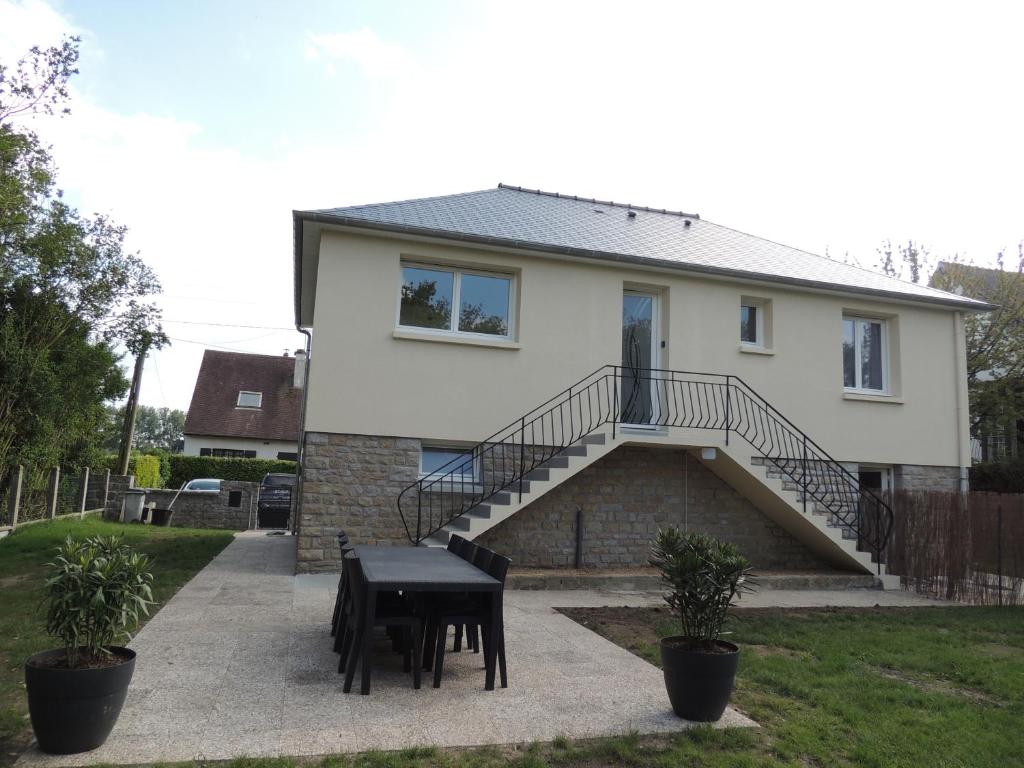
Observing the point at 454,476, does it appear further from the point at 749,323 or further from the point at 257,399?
the point at 257,399

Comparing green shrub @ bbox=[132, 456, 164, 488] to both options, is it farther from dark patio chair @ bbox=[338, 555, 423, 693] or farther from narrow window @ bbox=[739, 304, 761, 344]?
dark patio chair @ bbox=[338, 555, 423, 693]

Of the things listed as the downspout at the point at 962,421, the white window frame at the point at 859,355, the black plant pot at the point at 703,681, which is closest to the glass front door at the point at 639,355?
the white window frame at the point at 859,355

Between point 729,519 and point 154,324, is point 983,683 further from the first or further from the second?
point 154,324

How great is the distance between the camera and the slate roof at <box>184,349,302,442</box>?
100ft

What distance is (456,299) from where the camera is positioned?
10.4m

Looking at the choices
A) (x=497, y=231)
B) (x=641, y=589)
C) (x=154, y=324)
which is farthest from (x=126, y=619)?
(x=154, y=324)

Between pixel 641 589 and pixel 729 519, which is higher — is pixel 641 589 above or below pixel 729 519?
below

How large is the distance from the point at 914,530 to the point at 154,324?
49.9ft

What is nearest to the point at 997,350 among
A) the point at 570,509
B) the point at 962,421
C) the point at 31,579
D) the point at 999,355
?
the point at 999,355

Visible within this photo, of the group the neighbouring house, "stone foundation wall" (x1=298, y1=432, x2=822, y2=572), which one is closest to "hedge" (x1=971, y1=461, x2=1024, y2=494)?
the neighbouring house

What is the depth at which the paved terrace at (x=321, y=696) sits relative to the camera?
3682 mm

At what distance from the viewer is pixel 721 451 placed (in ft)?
33.3

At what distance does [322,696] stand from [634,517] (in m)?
6.84

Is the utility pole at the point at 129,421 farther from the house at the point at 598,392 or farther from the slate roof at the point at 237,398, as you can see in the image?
the house at the point at 598,392
